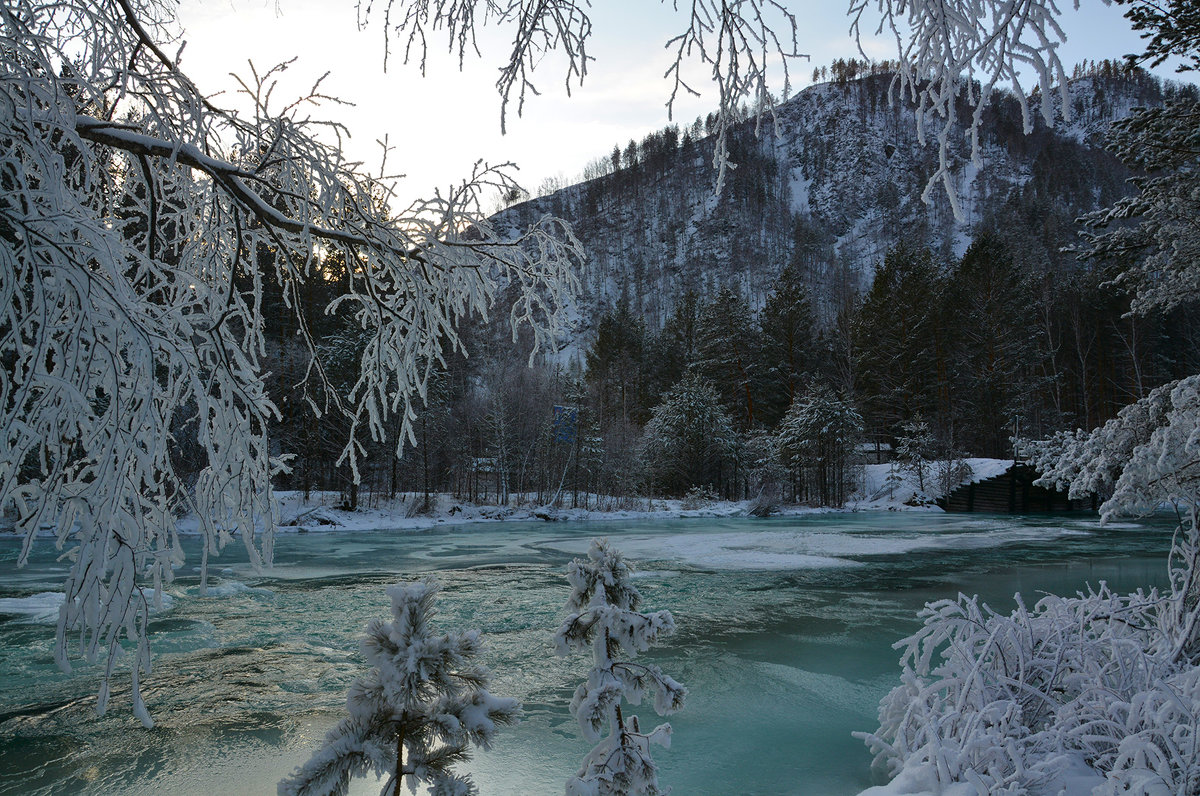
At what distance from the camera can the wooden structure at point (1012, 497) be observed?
26.4 m

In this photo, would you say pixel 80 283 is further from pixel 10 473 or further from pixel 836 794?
pixel 836 794

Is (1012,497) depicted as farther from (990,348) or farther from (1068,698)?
(1068,698)

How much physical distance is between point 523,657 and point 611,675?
16.0ft

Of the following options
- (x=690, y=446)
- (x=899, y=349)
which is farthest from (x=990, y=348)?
(x=690, y=446)

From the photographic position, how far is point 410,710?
206 cm

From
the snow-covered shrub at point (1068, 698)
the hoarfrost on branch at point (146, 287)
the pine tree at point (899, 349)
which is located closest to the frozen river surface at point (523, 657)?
the snow-covered shrub at point (1068, 698)

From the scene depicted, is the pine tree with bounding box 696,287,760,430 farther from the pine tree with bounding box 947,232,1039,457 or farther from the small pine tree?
the pine tree with bounding box 947,232,1039,457

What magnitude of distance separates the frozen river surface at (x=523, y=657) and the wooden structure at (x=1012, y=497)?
11.1 metres

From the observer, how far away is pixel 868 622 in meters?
8.55

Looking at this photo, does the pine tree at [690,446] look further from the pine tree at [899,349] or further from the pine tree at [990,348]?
the pine tree at [990,348]

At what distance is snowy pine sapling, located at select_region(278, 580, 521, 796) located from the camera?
1.99 metres

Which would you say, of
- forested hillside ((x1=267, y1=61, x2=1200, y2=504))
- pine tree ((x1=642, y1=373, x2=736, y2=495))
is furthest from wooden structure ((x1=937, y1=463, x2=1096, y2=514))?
pine tree ((x1=642, y1=373, x2=736, y2=495))

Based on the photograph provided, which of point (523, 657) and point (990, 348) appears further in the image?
point (990, 348)

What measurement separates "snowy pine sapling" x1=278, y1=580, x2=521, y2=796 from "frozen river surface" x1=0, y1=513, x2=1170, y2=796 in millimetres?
2585
